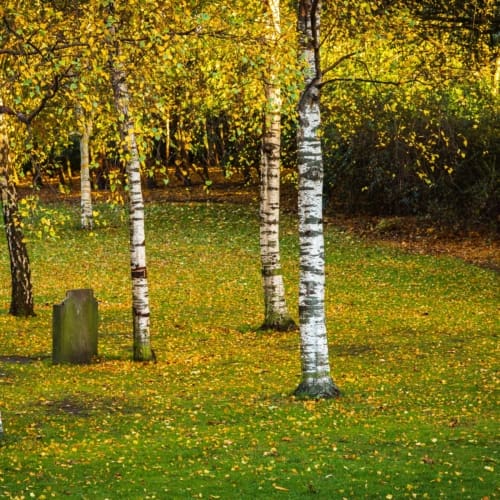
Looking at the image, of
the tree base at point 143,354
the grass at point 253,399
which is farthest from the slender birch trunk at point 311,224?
the tree base at point 143,354

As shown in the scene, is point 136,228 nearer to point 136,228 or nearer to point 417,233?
point 136,228

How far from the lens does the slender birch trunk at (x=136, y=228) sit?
1695 cm

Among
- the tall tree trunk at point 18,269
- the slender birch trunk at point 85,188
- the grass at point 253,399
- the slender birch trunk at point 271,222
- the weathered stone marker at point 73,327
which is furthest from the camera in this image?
the slender birch trunk at point 85,188

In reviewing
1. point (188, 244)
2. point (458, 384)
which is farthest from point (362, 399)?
point (188, 244)

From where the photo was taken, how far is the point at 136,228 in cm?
1809

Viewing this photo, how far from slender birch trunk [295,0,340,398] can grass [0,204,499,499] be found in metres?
0.63

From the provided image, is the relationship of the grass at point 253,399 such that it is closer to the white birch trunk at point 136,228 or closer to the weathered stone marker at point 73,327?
the weathered stone marker at point 73,327

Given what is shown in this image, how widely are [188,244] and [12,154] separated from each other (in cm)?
1984

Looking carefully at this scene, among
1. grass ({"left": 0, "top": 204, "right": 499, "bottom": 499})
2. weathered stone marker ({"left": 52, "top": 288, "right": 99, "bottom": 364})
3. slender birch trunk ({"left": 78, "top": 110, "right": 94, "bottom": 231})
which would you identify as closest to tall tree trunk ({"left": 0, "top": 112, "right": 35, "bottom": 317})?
grass ({"left": 0, "top": 204, "right": 499, "bottom": 499})

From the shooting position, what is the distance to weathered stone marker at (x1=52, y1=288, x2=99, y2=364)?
18750 millimetres

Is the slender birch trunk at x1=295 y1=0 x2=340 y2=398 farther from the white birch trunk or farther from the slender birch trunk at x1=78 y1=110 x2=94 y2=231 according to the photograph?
the slender birch trunk at x1=78 y1=110 x2=94 y2=231

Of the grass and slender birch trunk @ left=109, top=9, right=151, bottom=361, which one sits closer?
the grass

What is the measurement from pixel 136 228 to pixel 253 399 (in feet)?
14.7

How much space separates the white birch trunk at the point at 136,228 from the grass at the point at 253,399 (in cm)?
59
